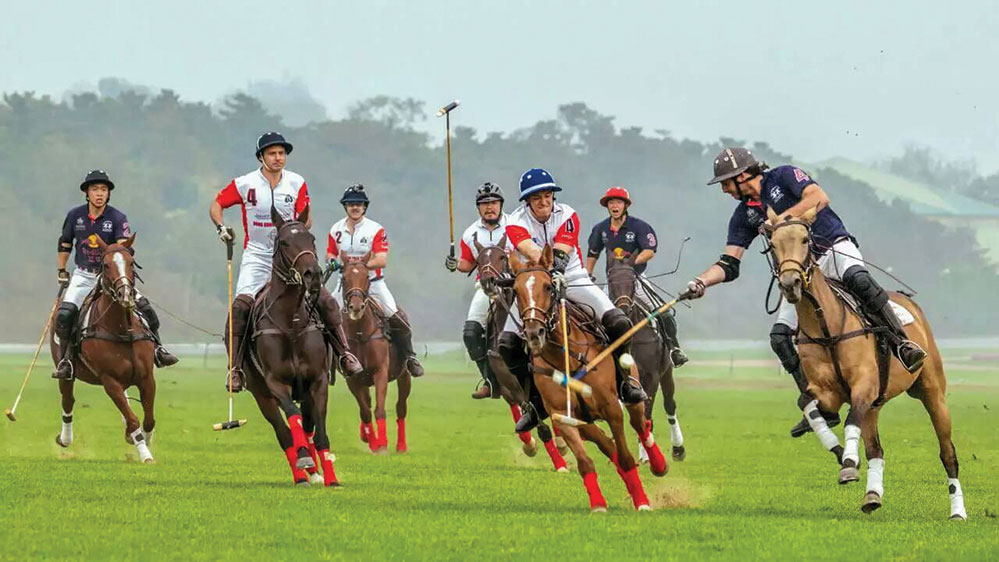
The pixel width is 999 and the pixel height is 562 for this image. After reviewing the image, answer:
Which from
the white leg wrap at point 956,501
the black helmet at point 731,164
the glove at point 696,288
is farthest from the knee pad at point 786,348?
the white leg wrap at point 956,501

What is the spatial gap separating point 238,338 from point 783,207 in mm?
5946

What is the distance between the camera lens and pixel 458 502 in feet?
55.2

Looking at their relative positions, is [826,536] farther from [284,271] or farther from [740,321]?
[740,321]

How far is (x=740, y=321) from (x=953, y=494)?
333 feet

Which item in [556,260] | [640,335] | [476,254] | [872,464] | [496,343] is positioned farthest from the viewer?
[640,335]

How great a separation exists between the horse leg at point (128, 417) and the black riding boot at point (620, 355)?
289 inches

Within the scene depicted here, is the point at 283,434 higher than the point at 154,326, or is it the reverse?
the point at 154,326

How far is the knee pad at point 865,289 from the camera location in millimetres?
15898

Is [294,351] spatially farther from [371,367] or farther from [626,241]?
[371,367]

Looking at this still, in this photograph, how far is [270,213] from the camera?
753 inches

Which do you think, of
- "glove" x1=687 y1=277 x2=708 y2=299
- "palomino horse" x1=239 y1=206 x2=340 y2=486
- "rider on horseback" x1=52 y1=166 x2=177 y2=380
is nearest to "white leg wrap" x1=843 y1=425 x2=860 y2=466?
"glove" x1=687 y1=277 x2=708 y2=299

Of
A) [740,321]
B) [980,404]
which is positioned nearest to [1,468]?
[980,404]

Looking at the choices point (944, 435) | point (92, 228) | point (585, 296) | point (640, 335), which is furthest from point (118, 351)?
point (944, 435)

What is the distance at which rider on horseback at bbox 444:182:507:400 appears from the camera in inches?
874
